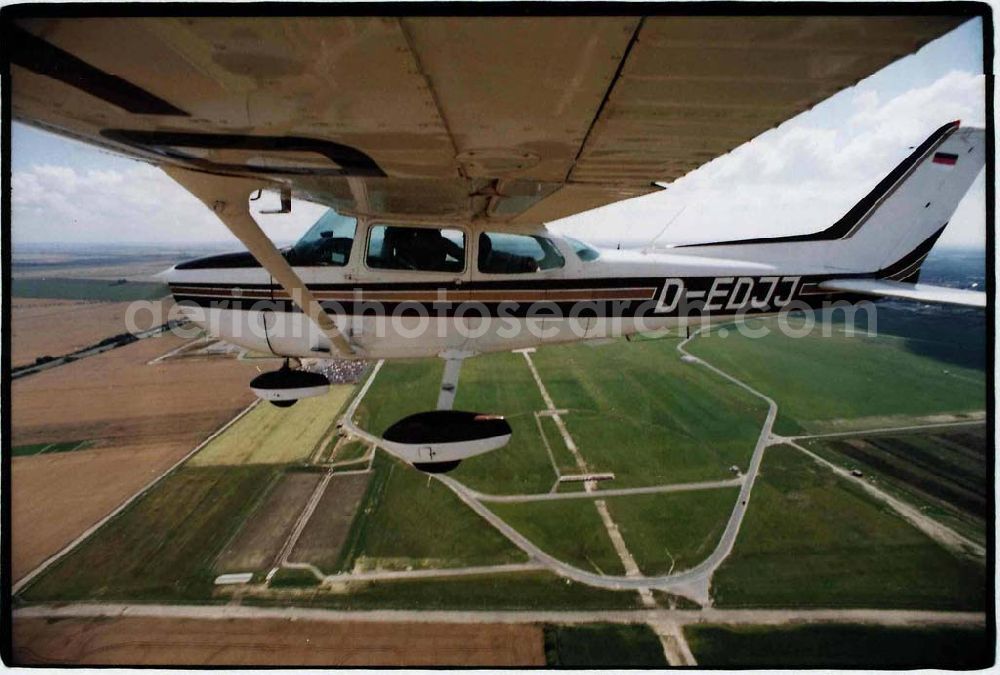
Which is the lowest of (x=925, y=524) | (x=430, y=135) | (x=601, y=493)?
(x=925, y=524)

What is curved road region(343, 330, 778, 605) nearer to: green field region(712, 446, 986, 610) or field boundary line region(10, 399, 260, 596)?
green field region(712, 446, 986, 610)

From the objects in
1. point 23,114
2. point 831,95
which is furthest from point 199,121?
point 831,95

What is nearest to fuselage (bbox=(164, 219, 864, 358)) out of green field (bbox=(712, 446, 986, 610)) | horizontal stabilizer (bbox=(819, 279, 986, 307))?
horizontal stabilizer (bbox=(819, 279, 986, 307))

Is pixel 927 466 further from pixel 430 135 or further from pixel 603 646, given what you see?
pixel 430 135

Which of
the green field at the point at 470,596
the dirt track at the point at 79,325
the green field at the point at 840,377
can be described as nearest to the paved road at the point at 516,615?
the green field at the point at 470,596

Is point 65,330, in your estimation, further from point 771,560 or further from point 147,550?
point 771,560

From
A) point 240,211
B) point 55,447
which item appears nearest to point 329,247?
point 240,211
